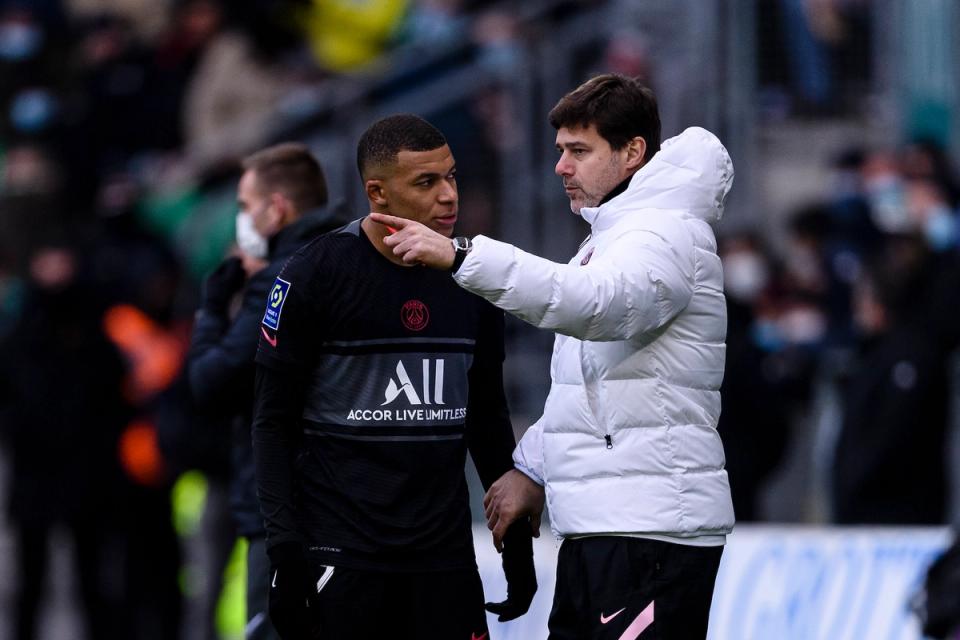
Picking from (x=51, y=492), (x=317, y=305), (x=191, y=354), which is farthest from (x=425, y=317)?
(x=51, y=492)

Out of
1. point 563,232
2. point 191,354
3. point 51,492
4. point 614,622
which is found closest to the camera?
point 614,622

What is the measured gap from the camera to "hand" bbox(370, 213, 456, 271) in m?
4.96

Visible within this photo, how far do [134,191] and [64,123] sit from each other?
42.6 inches

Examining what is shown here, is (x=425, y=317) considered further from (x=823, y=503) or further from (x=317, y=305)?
(x=823, y=503)

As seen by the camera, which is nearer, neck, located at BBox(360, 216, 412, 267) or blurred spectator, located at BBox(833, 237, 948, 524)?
neck, located at BBox(360, 216, 412, 267)

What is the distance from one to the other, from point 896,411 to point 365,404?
454 centimetres

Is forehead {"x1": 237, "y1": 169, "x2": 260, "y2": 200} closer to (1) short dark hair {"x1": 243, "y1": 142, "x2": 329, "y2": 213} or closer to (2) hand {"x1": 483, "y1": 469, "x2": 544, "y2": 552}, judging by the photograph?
(1) short dark hair {"x1": 243, "y1": 142, "x2": 329, "y2": 213}

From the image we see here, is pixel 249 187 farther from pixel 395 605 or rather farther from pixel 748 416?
pixel 748 416

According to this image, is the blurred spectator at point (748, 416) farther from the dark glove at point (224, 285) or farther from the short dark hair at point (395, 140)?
the short dark hair at point (395, 140)

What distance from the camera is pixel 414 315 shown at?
17.9 ft

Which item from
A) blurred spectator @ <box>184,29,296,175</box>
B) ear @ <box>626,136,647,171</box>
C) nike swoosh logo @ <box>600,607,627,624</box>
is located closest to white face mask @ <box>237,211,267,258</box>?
ear @ <box>626,136,647,171</box>

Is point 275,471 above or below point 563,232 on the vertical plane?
below

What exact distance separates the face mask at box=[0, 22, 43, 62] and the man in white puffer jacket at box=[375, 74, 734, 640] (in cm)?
1084

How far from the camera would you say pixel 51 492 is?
10.8 m
